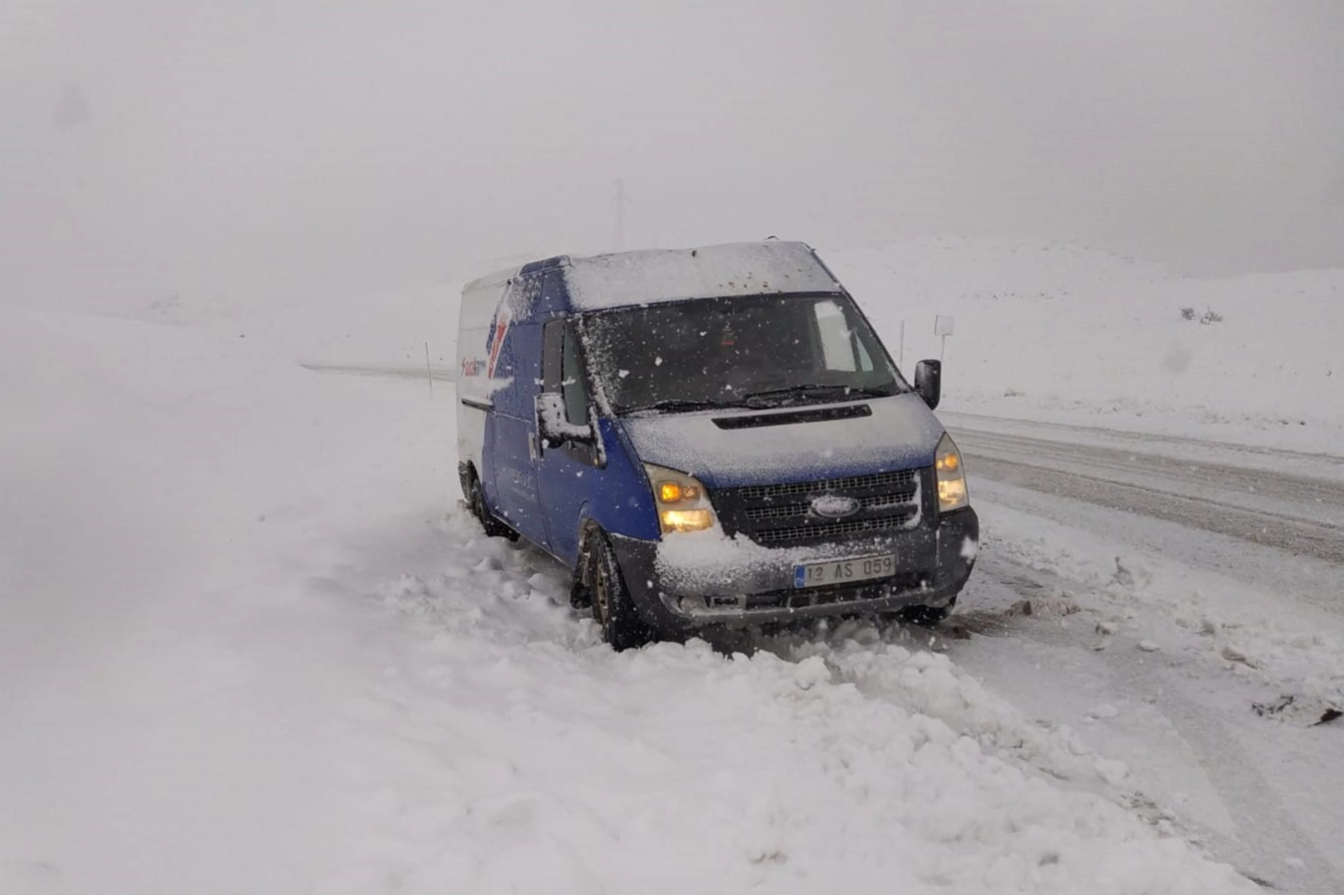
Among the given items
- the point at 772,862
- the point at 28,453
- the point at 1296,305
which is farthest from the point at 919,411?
the point at 1296,305

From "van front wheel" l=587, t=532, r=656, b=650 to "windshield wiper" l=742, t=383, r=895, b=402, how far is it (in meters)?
1.18

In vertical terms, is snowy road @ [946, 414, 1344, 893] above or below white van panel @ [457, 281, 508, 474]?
below

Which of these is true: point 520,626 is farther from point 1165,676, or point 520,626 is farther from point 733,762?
point 1165,676

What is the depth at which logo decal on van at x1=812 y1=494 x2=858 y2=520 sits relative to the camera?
15.4 ft

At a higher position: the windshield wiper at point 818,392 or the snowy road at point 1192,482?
the windshield wiper at point 818,392

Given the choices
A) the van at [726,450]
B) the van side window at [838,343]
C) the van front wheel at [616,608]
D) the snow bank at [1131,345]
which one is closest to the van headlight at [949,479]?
the van at [726,450]

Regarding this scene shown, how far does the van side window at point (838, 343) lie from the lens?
228 inches

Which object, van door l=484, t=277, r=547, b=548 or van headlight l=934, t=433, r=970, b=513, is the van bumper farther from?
van door l=484, t=277, r=547, b=548

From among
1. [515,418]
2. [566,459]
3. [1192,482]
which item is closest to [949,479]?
[566,459]

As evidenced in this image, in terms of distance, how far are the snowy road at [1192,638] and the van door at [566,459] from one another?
2235 millimetres

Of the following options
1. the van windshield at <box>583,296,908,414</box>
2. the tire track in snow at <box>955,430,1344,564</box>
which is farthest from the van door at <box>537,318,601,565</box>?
the tire track in snow at <box>955,430,1344,564</box>

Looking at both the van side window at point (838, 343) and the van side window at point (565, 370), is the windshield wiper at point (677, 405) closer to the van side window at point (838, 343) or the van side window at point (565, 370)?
the van side window at point (565, 370)

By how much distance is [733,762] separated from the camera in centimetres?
353

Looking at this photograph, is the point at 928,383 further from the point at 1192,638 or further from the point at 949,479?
the point at 1192,638
